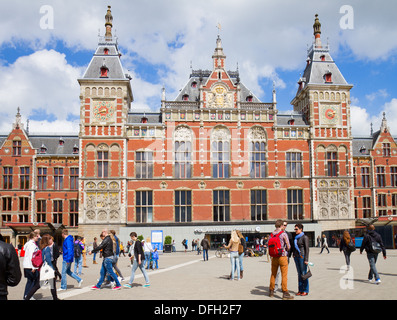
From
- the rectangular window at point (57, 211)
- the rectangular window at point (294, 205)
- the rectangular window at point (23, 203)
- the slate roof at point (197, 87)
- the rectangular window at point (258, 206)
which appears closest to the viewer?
the rectangular window at point (258, 206)

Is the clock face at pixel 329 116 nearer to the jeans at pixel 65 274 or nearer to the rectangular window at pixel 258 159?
the rectangular window at pixel 258 159

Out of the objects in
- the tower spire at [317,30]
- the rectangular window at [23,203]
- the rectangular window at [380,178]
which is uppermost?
the tower spire at [317,30]

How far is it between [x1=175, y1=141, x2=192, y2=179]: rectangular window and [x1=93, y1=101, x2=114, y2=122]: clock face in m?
7.38

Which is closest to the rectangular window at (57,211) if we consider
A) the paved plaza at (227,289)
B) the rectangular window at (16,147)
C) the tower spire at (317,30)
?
the rectangular window at (16,147)

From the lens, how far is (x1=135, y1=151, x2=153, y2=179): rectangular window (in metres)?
43.0

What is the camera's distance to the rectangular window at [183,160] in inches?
1706

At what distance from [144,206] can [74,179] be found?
358 inches

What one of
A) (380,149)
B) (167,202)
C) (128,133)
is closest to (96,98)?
(128,133)

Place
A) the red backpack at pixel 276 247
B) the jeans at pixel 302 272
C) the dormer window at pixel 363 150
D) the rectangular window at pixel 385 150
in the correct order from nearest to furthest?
the red backpack at pixel 276 247 → the jeans at pixel 302 272 → the rectangular window at pixel 385 150 → the dormer window at pixel 363 150

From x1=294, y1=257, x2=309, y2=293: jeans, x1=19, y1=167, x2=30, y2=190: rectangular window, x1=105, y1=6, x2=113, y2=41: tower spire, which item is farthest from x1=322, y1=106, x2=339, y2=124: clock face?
x1=294, y1=257, x2=309, y2=293: jeans

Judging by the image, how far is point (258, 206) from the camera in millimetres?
43344

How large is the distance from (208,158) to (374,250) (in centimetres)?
3015

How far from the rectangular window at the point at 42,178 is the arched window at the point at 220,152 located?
59.6 ft

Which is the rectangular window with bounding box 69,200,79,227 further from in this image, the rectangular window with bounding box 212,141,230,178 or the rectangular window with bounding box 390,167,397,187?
the rectangular window with bounding box 390,167,397,187
